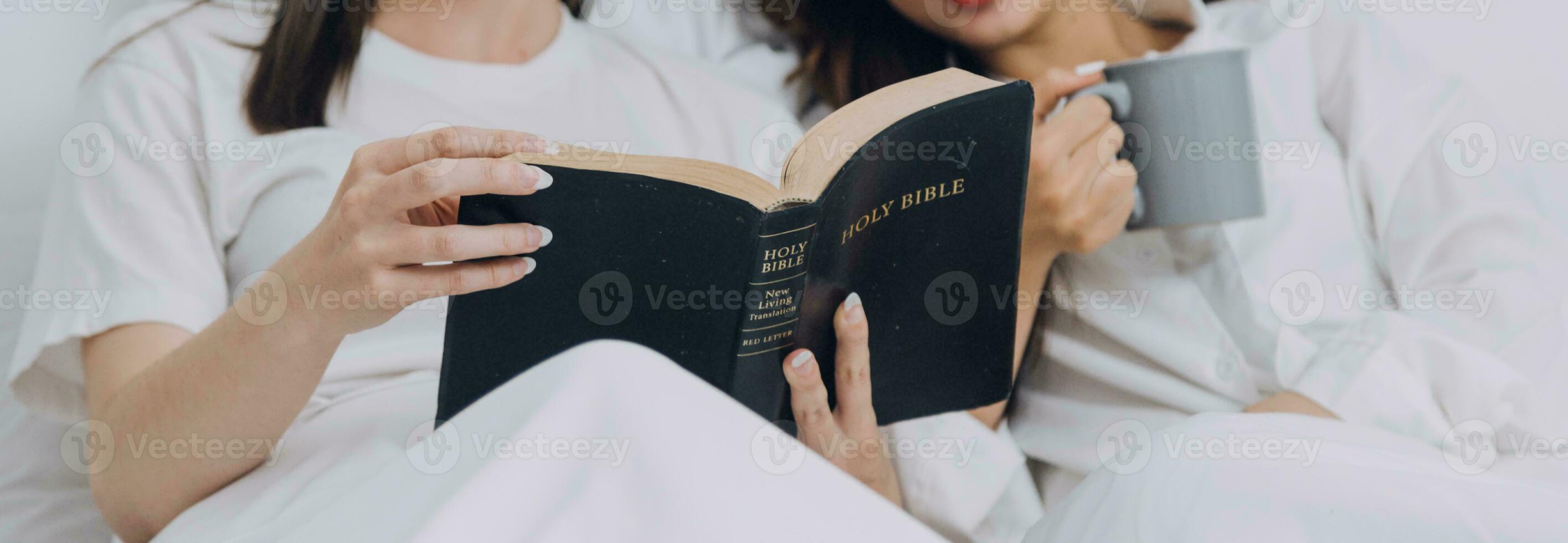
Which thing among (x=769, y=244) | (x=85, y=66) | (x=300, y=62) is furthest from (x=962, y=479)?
(x=85, y=66)

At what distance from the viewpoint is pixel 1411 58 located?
3.61 feet

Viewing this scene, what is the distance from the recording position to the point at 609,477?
0.56m

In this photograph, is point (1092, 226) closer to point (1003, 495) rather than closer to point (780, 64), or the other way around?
point (1003, 495)

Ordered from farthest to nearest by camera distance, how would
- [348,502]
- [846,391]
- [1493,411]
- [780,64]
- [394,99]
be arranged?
[780,64] < [394,99] < [1493,411] < [846,391] < [348,502]

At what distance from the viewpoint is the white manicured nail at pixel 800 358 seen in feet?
2.54

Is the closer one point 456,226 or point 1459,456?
point 456,226

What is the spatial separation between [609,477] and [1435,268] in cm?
84

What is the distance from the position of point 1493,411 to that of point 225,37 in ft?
3.77

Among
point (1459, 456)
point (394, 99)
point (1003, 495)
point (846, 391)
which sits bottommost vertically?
point (1003, 495)

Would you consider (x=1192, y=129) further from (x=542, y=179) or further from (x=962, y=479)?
(x=542, y=179)

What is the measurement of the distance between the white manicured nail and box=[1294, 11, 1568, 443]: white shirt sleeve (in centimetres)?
50

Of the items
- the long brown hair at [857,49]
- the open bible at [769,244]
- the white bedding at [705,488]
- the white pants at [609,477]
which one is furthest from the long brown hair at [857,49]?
the white pants at [609,477]

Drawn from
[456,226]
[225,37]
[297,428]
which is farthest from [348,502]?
[225,37]

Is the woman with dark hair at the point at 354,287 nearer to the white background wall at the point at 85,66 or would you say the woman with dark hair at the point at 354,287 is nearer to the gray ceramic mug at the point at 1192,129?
the white background wall at the point at 85,66
